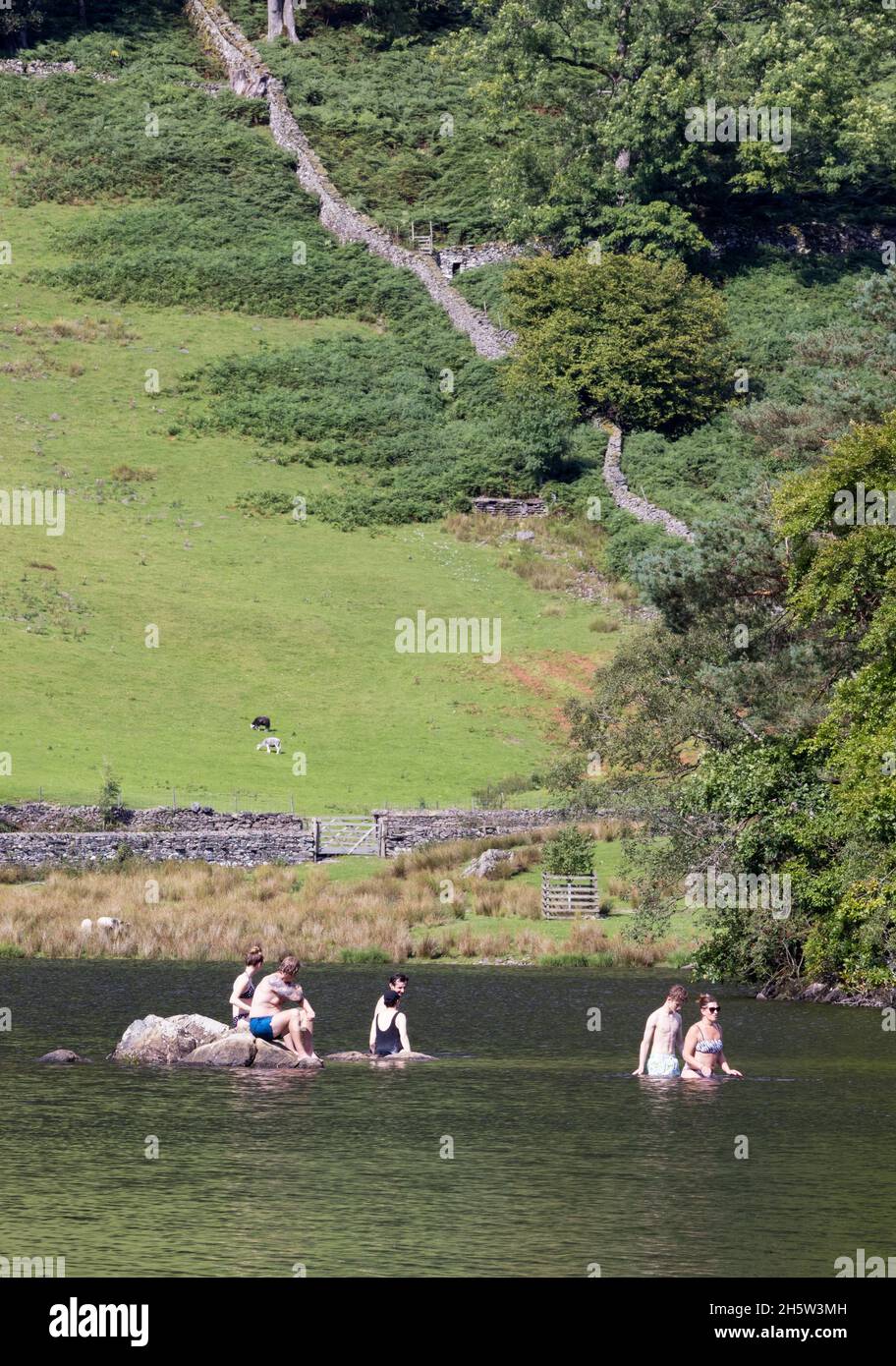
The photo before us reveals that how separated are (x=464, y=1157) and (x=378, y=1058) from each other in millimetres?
8024

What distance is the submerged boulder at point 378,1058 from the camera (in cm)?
3322

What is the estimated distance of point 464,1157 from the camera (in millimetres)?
25469

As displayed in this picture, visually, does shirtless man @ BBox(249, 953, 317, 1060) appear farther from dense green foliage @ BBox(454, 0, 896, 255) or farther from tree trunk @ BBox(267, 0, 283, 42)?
tree trunk @ BBox(267, 0, 283, 42)

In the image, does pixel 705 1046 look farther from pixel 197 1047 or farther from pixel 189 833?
pixel 189 833

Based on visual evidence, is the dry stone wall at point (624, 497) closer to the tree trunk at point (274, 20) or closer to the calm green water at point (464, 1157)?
the tree trunk at point (274, 20)

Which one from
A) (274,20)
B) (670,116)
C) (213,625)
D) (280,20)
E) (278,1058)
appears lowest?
(278,1058)

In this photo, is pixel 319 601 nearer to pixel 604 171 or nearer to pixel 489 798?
pixel 489 798

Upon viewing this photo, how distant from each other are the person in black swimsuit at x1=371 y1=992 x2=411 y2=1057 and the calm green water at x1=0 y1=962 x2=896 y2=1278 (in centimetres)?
68

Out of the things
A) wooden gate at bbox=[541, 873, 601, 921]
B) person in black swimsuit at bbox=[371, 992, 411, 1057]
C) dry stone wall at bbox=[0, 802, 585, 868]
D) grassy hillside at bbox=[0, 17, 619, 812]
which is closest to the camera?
person in black swimsuit at bbox=[371, 992, 411, 1057]

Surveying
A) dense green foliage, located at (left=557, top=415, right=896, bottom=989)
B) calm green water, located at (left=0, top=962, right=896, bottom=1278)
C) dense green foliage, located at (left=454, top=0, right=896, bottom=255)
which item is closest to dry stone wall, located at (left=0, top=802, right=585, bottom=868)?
dense green foliage, located at (left=557, top=415, right=896, bottom=989)

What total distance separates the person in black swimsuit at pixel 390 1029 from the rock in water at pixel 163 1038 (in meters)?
2.59

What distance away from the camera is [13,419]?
A: 352 feet

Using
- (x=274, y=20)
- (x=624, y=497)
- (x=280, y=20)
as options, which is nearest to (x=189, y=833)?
(x=624, y=497)

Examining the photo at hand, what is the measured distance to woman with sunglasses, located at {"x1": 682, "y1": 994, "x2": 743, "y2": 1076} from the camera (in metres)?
31.8
